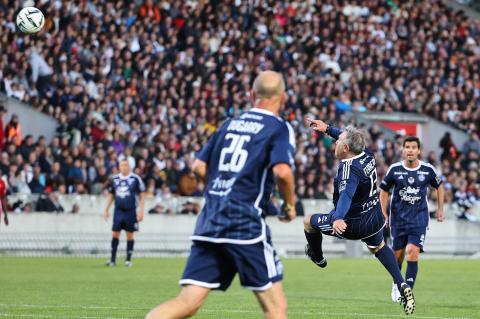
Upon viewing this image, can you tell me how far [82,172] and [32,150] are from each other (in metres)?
1.45

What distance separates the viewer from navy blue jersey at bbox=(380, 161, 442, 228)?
1534 cm

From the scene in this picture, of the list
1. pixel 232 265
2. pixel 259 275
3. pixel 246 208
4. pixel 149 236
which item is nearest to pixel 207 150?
pixel 246 208

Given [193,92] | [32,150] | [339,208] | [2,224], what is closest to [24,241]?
[2,224]

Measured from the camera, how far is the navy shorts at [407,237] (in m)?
15.2

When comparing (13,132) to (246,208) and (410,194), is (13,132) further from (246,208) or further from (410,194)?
(246,208)

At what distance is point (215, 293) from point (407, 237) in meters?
3.16

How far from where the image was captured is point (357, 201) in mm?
13430

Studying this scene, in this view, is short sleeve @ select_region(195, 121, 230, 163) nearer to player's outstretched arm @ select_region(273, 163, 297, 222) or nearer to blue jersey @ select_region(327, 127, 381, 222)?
player's outstretched arm @ select_region(273, 163, 297, 222)

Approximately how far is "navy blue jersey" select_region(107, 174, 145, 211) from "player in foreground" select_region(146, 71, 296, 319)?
16.5 m

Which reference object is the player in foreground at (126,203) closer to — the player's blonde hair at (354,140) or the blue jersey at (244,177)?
the player's blonde hair at (354,140)

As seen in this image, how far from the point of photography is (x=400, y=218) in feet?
50.7

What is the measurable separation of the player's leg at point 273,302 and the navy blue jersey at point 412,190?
7907mm

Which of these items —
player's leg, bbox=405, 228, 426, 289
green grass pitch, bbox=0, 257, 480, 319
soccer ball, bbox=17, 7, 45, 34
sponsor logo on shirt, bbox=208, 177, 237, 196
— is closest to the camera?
sponsor logo on shirt, bbox=208, 177, 237, 196

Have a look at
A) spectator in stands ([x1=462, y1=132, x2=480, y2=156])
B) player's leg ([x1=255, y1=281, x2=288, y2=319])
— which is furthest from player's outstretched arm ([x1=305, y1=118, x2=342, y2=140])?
spectator in stands ([x1=462, y1=132, x2=480, y2=156])
